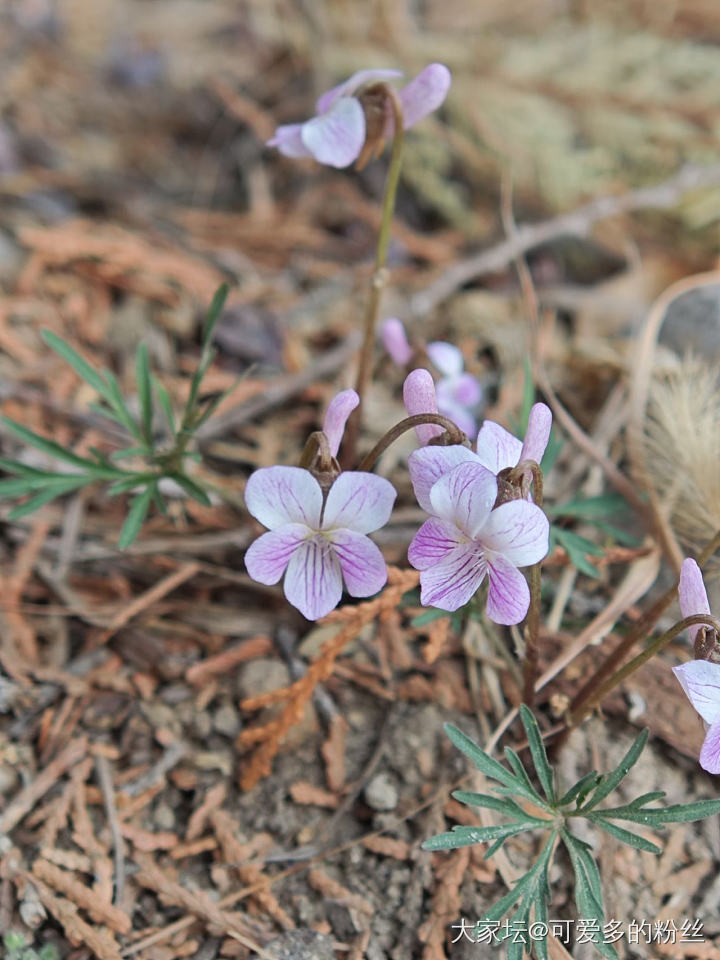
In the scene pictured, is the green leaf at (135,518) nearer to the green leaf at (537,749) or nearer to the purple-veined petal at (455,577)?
the purple-veined petal at (455,577)

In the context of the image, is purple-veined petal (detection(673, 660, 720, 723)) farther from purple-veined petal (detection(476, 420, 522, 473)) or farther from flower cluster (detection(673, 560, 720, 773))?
purple-veined petal (detection(476, 420, 522, 473))

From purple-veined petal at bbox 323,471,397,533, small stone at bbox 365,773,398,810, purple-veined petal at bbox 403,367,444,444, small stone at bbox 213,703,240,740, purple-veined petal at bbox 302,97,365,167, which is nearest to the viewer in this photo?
purple-veined petal at bbox 323,471,397,533

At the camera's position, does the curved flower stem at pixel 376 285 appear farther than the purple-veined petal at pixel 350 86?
Yes

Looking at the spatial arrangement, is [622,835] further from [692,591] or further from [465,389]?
[465,389]

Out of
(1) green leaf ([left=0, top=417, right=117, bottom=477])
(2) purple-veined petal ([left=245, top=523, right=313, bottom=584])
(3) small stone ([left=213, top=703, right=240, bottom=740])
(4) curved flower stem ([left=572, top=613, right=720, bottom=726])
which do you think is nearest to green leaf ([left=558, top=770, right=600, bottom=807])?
(4) curved flower stem ([left=572, top=613, right=720, bottom=726])

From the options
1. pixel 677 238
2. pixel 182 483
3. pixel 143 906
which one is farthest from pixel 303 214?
pixel 143 906

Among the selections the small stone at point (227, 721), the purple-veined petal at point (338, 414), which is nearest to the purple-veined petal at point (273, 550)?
the purple-veined petal at point (338, 414)
